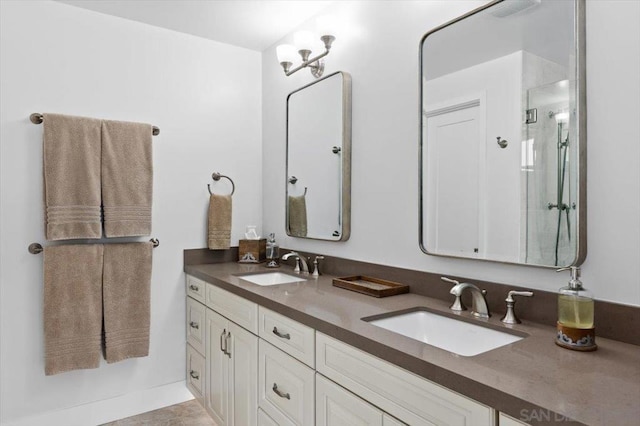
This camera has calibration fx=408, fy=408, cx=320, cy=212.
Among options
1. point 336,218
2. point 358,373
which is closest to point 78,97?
point 336,218

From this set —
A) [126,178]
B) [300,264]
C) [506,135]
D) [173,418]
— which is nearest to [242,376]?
[300,264]

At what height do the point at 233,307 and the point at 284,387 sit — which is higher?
the point at 233,307

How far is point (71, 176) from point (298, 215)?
1.26 metres

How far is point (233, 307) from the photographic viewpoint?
1960 millimetres

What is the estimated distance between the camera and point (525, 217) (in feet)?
4.49

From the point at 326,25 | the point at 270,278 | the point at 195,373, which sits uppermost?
the point at 326,25

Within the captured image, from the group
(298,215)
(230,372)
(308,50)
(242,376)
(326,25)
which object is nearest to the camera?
(242,376)

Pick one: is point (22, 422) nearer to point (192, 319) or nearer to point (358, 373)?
point (192, 319)

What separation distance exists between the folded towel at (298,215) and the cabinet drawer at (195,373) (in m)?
0.92

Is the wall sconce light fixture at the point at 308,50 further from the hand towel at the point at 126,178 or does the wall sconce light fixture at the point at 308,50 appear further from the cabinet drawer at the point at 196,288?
the cabinet drawer at the point at 196,288

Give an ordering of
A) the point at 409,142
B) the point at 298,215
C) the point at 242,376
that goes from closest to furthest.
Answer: the point at 409,142
the point at 242,376
the point at 298,215

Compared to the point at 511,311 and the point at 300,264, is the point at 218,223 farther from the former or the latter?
the point at 511,311

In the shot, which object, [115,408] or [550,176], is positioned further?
[115,408]

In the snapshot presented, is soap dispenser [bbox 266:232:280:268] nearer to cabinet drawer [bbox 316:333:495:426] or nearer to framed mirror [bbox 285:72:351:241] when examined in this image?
framed mirror [bbox 285:72:351:241]
